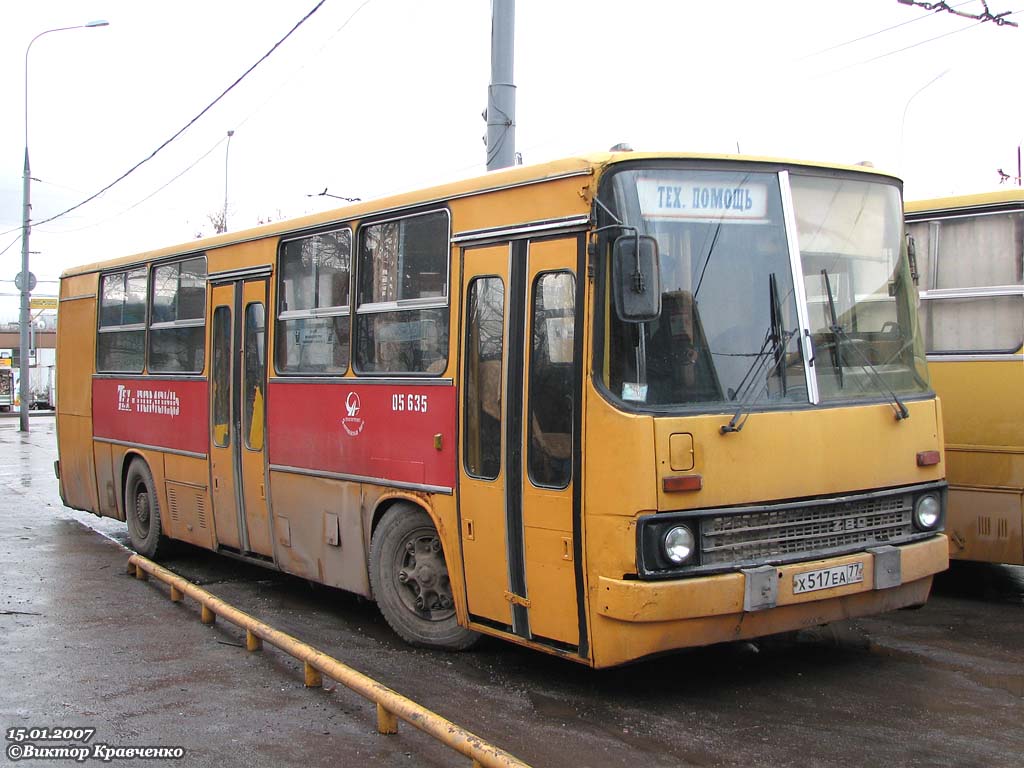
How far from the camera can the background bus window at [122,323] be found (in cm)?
1193

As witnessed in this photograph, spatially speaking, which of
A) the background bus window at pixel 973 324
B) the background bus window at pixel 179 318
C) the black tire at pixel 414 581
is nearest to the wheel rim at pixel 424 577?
the black tire at pixel 414 581

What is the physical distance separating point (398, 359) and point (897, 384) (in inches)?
129

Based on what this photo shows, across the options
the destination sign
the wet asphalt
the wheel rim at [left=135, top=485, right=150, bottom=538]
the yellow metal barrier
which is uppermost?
the destination sign

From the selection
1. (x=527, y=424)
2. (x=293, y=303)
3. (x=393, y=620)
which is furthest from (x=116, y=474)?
(x=527, y=424)

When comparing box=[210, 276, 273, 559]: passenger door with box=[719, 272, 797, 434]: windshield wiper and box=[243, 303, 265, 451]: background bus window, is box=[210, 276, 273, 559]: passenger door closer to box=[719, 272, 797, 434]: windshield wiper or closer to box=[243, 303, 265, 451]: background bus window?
box=[243, 303, 265, 451]: background bus window

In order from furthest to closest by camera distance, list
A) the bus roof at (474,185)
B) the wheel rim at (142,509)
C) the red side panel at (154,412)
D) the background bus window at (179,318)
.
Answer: the wheel rim at (142,509) → the background bus window at (179,318) → the red side panel at (154,412) → the bus roof at (474,185)

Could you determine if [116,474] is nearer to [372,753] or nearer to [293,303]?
[293,303]

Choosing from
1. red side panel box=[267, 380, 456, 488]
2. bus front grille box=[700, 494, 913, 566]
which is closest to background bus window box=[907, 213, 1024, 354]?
bus front grille box=[700, 494, 913, 566]

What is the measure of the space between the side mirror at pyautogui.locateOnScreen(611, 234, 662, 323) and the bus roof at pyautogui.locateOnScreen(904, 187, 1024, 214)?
4.30m

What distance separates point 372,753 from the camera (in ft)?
17.9

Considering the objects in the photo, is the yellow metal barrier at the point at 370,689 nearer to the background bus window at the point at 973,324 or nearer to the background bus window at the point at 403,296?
the background bus window at the point at 403,296

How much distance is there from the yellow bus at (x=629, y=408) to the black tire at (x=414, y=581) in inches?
0.7

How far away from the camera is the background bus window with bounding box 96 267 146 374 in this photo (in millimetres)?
11932

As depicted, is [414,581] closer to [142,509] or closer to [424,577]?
[424,577]
